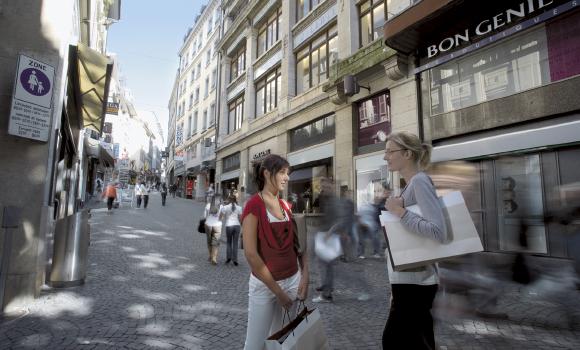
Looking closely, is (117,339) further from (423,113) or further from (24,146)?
(423,113)

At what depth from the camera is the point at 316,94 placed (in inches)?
648

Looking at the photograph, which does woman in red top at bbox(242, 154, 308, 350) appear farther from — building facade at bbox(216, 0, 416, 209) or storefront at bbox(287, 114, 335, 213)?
storefront at bbox(287, 114, 335, 213)

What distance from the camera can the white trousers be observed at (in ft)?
7.03

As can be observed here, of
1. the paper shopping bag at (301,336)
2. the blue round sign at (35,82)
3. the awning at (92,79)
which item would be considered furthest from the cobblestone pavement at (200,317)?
the awning at (92,79)

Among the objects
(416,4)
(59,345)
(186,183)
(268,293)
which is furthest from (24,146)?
(186,183)

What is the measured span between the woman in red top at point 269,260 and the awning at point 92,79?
5.85 metres

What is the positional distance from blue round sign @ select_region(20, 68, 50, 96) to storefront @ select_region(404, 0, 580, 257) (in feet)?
24.1

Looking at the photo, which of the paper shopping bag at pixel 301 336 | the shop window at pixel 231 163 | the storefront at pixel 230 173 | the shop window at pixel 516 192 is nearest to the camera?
the paper shopping bag at pixel 301 336

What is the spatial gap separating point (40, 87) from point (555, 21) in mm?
10517

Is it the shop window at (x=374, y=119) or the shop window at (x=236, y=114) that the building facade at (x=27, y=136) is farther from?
the shop window at (x=236, y=114)

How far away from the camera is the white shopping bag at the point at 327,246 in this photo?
5559 mm

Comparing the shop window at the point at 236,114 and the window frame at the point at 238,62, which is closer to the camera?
the shop window at the point at 236,114

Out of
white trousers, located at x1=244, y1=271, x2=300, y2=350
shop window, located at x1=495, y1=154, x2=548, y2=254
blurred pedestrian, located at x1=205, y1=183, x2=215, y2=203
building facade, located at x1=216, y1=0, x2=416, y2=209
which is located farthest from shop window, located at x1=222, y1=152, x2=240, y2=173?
white trousers, located at x1=244, y1=271, x2=300, y2=350

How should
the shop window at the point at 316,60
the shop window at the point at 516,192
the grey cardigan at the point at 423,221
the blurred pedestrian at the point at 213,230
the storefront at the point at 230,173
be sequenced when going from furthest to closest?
the storefront at the point at 230,173, the shop window at the point at 316,60, the shop window at the point at 516,192, the blurred pedestrian at the point at 213,230, the grey cardigan at the point at 423,221
